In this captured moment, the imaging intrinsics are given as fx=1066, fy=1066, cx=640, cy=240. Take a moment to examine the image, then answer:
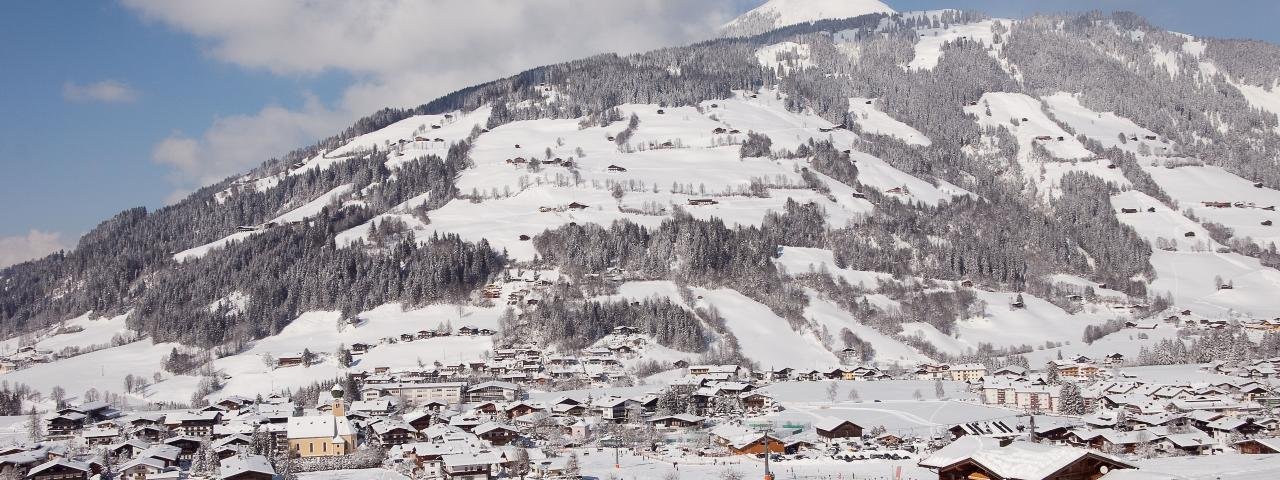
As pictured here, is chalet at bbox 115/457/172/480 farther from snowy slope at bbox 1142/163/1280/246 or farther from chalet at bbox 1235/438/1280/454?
snowy slope at bbox 1142/163/1280/246

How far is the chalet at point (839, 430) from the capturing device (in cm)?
7062

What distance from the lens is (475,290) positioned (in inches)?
5340

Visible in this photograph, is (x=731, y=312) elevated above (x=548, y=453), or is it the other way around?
(x=731, y=312)

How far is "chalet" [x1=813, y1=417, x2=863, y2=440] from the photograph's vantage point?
70.6 meters

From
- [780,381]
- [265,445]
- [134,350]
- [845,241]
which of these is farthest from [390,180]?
[265,445]

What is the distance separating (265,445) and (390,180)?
116m

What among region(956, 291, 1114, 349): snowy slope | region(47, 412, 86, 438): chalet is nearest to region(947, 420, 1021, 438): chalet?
region(956, 291, 1114, 349): snowy slope

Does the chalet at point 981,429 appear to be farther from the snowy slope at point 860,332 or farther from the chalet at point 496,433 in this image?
the snowy slope at point 860,332

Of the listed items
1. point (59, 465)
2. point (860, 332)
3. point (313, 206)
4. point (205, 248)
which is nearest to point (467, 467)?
point (59, 465)

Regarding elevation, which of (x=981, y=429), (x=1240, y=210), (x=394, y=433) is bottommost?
(x=981, y=429)

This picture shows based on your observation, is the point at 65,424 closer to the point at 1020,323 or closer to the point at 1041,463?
the point at 1041,463

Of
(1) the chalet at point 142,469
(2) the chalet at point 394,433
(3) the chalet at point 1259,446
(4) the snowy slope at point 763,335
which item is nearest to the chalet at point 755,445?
(2) the chalet at point 394,433

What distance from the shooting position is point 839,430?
233 ft

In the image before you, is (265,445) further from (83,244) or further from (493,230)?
(83,244)
